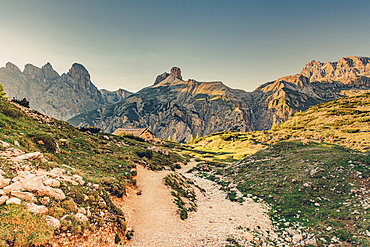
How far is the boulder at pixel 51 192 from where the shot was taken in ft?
34.1

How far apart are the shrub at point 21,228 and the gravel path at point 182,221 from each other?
6.20 metres

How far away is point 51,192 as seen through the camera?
35.2 feet

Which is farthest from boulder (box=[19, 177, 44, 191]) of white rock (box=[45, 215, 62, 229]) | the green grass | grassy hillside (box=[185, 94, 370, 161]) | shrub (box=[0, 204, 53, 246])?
grassy hillside (box=[185, 94, 370, 161])

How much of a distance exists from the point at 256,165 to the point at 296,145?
16.0 metres

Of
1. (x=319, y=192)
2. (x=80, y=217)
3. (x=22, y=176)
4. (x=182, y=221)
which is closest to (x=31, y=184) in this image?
(x=22, y=176)

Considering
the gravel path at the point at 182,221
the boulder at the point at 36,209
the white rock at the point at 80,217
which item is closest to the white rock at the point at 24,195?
the boulder at the point at 36,209

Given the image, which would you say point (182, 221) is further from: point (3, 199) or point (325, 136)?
point (325, 136)

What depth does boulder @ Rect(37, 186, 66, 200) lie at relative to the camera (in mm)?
10391

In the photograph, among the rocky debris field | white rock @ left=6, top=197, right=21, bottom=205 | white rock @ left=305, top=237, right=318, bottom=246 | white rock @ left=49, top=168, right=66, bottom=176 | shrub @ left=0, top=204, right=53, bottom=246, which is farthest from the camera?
white rock @ left=49, top=168, right=66, bottom=176

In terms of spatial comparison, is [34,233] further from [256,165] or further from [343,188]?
[256,165]

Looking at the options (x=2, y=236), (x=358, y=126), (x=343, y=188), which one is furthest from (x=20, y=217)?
(x=358, y=126)

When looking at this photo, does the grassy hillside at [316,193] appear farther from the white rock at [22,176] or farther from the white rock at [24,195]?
the white rock at [22,176]

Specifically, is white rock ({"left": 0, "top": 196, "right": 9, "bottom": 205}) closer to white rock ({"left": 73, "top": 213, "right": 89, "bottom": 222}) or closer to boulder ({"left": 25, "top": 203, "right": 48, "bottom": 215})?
boulder ({"left": 25, "top": 203, "right": 48, "bottom": 215})

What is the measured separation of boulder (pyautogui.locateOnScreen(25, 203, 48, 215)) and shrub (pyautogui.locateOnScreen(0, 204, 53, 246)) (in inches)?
9.0
